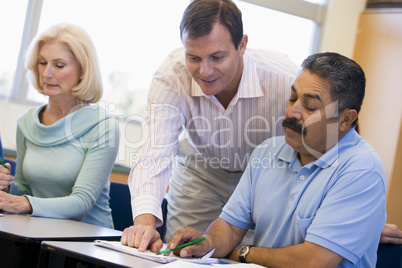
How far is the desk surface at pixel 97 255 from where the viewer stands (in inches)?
48.1

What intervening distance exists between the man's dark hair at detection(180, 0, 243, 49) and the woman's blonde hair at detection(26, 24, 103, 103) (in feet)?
2.17

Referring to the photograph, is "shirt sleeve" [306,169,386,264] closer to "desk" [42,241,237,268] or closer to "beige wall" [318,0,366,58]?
"desk" [42,241,237,268]

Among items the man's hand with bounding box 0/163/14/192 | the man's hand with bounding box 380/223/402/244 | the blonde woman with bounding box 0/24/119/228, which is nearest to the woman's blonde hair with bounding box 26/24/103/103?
the blonde woman with bounding box 0/24/119/228

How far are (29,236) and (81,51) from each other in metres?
1.16

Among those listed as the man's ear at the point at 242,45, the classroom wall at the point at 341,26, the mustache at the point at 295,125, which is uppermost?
the classroom wall at the point at 341,26

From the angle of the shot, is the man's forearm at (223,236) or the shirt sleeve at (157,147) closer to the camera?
the man's forearm at (223,236)

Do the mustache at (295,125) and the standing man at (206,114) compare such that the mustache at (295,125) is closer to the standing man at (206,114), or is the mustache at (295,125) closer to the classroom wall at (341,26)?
the standing man at (206,114)

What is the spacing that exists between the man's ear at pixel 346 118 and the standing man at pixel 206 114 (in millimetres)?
422

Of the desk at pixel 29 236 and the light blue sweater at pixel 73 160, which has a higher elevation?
the light blue sweater at pixel 73 160

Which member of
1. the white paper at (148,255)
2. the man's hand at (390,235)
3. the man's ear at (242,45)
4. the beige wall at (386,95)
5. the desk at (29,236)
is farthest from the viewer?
the beige wall at (386,95)

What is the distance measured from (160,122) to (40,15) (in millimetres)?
2092

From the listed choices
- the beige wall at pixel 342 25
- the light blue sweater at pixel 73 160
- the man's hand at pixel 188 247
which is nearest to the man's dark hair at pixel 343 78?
the man's hand at pixel 188 247

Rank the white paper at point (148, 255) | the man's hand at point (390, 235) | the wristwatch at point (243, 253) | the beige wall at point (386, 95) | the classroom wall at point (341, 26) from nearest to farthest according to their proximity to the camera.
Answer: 1. the white paper at point (148, 255)
2. the wristwatch at point (243, 253)
3. the man's hand at point (390, 235)
4. the beige wall at point (386, 95)
5. the classroom wall at point (341, 26)

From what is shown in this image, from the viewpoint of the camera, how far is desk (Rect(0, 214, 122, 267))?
1463 millimetres
